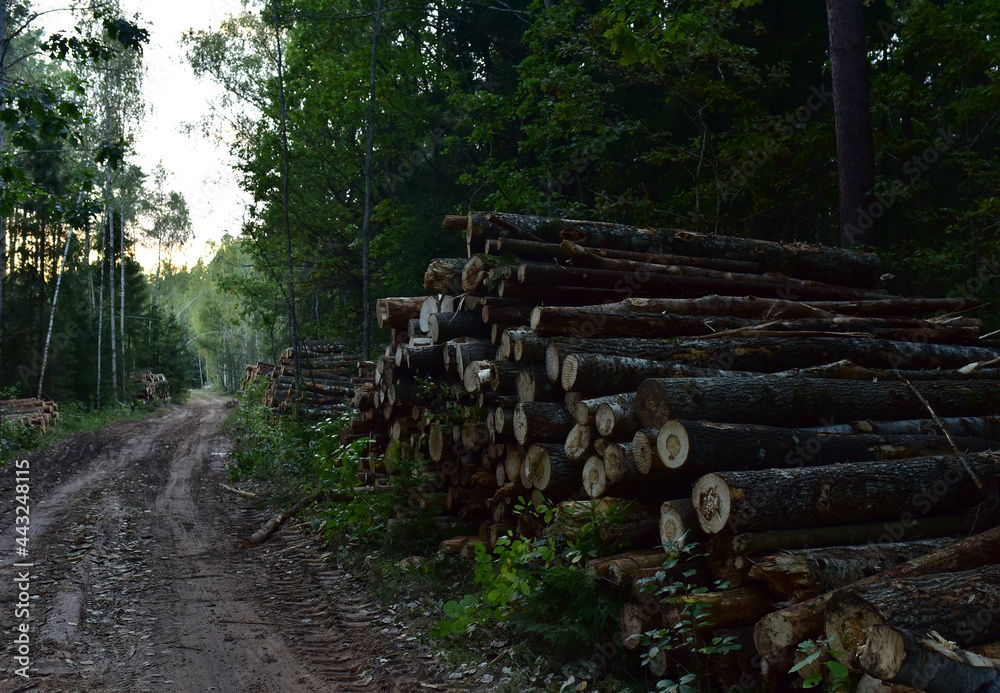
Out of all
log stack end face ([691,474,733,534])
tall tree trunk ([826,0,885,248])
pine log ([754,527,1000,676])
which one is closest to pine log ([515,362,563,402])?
log stack end face ([691,474,733,534])

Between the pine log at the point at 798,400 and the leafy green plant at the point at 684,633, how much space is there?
2.99 feet

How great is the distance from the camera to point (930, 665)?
2.41 metres

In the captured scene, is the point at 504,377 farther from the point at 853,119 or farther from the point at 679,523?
the point at 853,119

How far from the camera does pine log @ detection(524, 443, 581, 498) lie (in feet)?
16.4

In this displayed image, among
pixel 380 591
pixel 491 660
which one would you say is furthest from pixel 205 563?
pixel 491 660

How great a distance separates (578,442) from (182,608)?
3854 millimetres

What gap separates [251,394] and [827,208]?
1758 centimetres

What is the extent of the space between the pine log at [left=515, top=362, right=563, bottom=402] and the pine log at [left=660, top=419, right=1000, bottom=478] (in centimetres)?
156

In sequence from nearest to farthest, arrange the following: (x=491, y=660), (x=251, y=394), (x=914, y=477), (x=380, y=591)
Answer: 1. (x=914, y=477)
2. (x=491, y=660)
3. (x=380, y=591)
4. (x=251, y=394)

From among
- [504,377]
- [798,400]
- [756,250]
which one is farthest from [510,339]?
[756,250]

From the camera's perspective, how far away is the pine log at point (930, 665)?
7.91 ft

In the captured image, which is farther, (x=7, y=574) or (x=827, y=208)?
(x=827, y=208)

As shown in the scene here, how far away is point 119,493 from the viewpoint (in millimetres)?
10547

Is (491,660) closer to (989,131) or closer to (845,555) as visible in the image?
(845,555)
